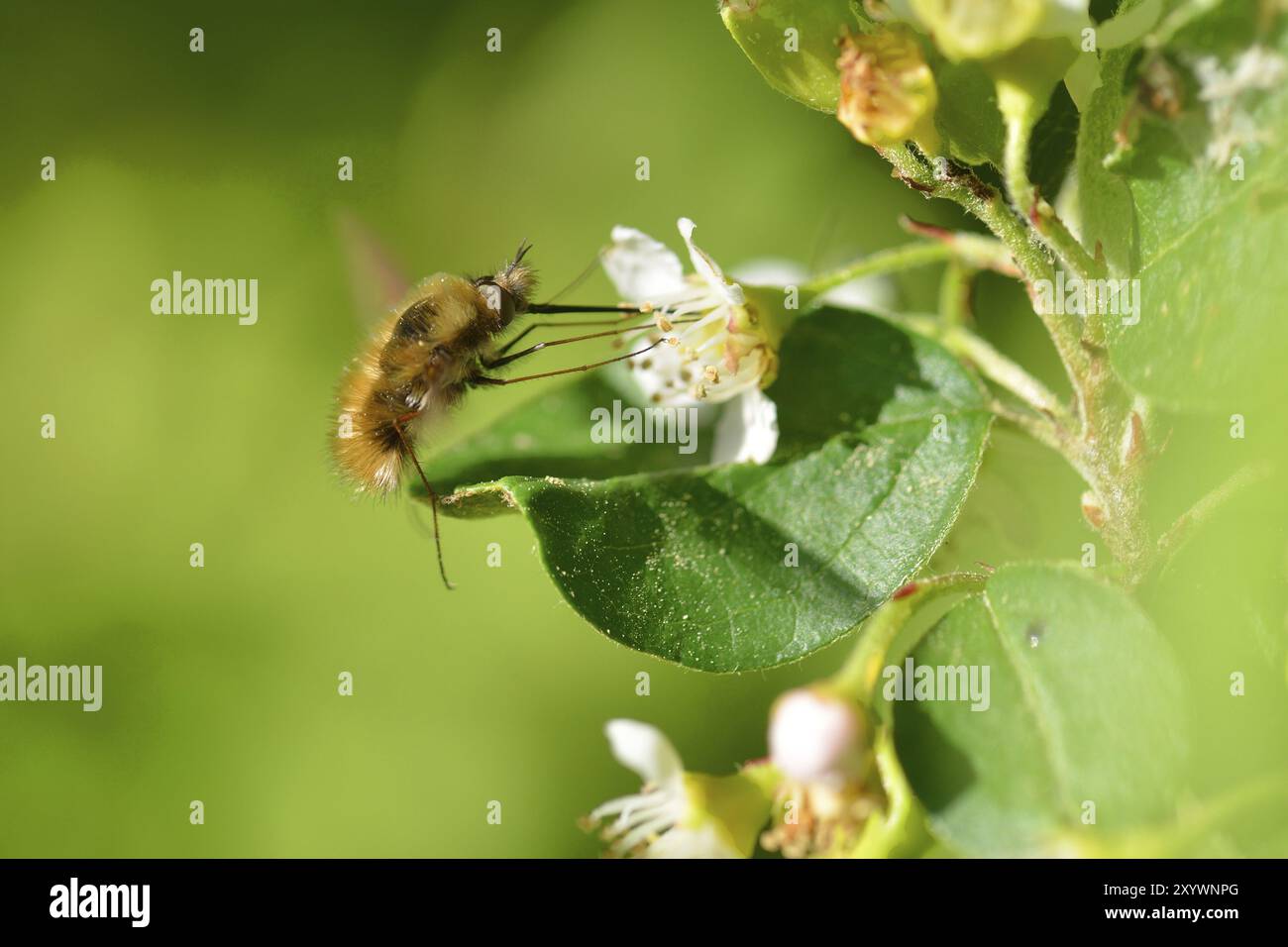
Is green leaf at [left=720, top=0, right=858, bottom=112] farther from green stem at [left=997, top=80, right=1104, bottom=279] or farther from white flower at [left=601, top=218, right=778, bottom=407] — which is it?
white flower at [left=601, top=218, right=778, bottom=407]

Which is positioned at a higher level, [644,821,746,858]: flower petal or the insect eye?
the insect eye

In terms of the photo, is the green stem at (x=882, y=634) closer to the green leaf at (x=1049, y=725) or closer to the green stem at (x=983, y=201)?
the green leaf at (x=1049, y=725)

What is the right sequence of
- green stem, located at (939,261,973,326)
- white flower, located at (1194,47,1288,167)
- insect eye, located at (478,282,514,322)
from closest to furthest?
1. white flower, located at (1194,47,1288,167)
2. green stem, located at (939,261,973,326)
3. insect eye, located at (478,282,514,322)

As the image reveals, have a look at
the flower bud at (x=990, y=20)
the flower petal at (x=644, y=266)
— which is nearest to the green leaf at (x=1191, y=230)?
the flower bud at (x=990, y=20)

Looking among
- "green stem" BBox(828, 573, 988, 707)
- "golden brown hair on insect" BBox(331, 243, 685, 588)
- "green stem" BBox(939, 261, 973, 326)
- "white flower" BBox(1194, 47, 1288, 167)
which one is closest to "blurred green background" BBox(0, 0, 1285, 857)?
"green stem" BBox(939, 261, 973, 326)

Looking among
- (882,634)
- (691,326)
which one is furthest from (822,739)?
(691,326)

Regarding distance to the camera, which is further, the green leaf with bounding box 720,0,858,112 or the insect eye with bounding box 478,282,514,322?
the insect eye with bounding box 478,282,514,322

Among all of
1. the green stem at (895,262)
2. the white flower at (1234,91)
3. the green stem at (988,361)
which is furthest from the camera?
the green stem at (895,262)

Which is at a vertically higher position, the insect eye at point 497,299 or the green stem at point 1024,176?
the insect eye at point 497,299

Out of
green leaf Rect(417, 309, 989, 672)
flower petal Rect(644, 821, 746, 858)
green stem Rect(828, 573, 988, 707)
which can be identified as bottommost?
flower petal Rect(644, 821, 746, 858)
